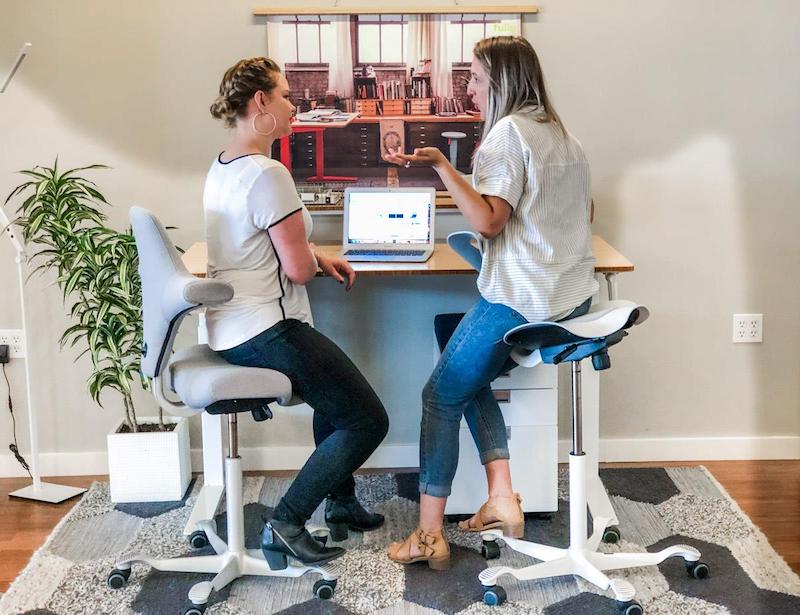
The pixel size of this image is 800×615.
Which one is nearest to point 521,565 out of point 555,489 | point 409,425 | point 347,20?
point 555,489

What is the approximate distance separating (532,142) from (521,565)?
1.16m

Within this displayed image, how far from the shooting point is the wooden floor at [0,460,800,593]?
2.93 m

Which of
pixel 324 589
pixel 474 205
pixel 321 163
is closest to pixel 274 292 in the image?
pixel 474 205

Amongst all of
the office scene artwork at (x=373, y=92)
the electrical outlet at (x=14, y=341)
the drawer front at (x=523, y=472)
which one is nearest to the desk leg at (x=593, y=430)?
the drawer front at (x=523, y=472)

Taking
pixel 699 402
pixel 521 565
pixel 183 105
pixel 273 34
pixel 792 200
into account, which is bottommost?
pixel 521 565

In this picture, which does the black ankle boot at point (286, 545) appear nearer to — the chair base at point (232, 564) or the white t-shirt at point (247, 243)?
the chair base at point (232, 564)

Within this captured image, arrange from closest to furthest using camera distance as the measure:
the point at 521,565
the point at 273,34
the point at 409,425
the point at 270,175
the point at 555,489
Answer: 1. the point at 270,175
2. the point at 521,565
3. the point at 555,489
4. the point at 273,34
5. the point at 409,425

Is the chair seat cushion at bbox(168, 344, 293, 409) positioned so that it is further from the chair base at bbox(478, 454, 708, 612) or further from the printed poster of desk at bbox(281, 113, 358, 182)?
the printed poster of desk at bbox(281, 113, 358, 182)

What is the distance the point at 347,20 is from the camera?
3.33 meters

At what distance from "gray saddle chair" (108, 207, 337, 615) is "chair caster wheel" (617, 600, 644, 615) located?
0.73 meters

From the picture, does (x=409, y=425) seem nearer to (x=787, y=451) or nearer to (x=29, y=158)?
(x=787, y=451)

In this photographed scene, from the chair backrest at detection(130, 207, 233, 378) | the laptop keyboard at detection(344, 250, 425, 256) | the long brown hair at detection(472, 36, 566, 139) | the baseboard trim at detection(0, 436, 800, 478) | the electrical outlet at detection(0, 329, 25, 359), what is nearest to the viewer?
the chair backrest at detection(130, 207, 233, 378)

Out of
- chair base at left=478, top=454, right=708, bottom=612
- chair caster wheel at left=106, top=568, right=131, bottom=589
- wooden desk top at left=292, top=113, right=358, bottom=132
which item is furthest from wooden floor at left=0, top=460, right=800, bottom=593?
wooden desk top at left=292, top=113, right=358, bottom=132

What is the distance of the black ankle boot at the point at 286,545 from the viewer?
2.61 metres
